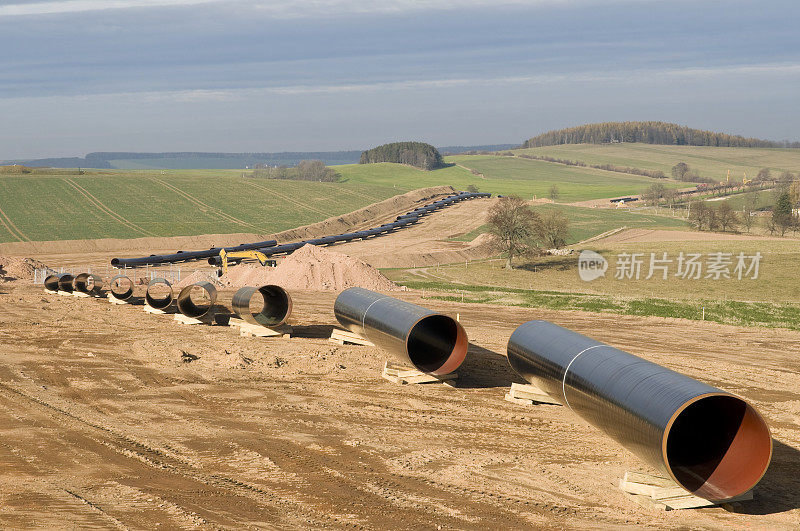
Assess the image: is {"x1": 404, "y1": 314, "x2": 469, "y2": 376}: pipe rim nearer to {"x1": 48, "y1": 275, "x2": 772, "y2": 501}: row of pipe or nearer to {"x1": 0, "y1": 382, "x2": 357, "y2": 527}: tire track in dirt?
{"x1": 48, "y1": 275, "x2": 772, "y2": 501}: row of pipe

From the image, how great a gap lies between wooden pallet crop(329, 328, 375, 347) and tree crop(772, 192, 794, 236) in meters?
85.0

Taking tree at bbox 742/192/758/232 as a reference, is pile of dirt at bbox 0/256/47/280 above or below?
below

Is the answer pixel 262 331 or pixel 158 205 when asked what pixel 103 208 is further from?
pixel 262 331

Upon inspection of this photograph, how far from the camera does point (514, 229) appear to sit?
69125 mm

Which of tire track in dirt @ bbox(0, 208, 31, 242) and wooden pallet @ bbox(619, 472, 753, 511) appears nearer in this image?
wooden pallet @ bbox(619, 472, 753, 511)

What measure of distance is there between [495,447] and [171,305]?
2671 centimetres

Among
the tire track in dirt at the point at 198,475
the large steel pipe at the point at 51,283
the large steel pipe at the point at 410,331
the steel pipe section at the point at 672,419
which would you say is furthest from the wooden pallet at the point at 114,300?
the steel pipe section at the point at 672,419

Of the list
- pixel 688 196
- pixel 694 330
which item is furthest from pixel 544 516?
pixel 688 196

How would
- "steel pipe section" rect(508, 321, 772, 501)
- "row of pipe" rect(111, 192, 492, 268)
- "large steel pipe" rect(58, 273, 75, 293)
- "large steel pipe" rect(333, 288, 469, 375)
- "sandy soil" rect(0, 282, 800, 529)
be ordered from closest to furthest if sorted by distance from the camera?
1. "sandy soil" rect(0, 282, 800, 529)
2. "steel pipe section" rect(508, 321, 772, 501)
3. "large steel pipe" rect(333, 288, 469, 375)
4. "large steel pipe" rect(58, 273, 75, 293)
5. "row of pipe" rect(111, 192, 492, 268)

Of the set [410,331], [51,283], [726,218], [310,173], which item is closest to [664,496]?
[410,331]

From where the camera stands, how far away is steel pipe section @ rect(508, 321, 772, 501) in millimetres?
13703

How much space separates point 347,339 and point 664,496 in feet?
55.6

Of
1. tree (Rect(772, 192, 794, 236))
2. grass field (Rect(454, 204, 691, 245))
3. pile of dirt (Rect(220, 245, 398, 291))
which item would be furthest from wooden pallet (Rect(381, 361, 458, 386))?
tree (Rect(772, 192, 794, 236))

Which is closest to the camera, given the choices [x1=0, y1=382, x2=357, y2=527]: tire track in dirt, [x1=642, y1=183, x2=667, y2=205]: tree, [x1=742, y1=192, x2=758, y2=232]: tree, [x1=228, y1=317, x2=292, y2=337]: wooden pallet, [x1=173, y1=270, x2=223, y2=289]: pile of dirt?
[x1=0, y1=382, x2=357, y2=527]: tire track in dirt
